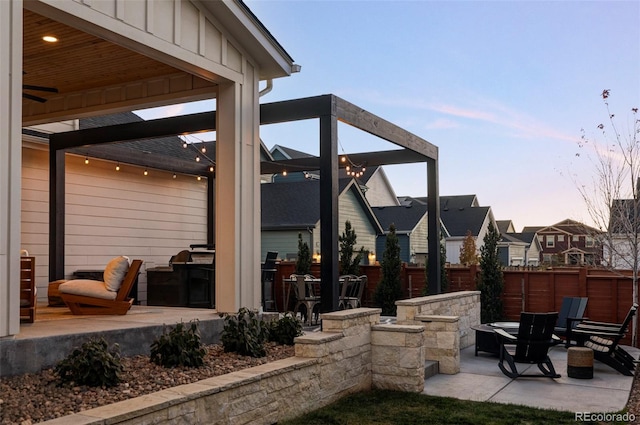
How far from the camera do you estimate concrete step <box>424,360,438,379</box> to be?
7246 millimetres

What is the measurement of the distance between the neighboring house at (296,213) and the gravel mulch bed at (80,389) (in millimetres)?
14035

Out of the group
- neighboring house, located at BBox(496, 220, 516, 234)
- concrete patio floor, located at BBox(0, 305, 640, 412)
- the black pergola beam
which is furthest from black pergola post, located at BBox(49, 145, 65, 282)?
neighboring house, located at BBox(496, 220, 516, 234)

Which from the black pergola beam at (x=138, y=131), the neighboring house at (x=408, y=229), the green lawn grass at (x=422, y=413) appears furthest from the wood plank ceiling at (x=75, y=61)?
the neighboring house at (x=408, y=229)

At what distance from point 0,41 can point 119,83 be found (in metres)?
3.63

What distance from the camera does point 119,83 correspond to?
25.8ft

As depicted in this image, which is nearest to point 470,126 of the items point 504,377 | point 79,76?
point 504,377

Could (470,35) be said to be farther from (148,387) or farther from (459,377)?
(148,387)

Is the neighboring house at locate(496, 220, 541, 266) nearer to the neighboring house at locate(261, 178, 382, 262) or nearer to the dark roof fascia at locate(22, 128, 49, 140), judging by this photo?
the neighboring house at locate(261, 178, 382, 262)

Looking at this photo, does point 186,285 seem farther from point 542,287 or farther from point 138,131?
point 542,287

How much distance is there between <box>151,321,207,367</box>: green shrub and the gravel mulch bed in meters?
0.07

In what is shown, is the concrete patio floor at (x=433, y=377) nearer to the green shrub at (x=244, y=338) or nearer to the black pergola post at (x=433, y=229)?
the green shrub at (x=244, y=338)

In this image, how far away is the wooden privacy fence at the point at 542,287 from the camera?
1075 cm

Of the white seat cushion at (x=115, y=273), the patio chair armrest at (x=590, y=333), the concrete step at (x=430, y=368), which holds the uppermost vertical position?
the white seat cushion at (x=115, y=273)

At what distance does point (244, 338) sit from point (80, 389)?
76.3 inches
